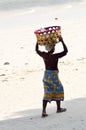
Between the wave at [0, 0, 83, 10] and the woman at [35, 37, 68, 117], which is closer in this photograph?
the woman at [35, 37, 68, 117]

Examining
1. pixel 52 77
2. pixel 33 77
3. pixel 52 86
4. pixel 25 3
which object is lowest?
pixel 33 77

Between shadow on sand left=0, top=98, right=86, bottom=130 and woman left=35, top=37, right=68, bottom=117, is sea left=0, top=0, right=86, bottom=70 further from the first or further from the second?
woman left=35, top=37, right=68, bottom=117

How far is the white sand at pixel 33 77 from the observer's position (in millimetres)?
6362

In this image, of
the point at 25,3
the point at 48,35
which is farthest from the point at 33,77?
the point at 25,3

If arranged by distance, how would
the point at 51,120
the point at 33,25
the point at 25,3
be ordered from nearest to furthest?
the point at 51,120 → the point at 33,25 → the point at 25,3

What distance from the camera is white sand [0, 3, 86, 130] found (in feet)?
20.9

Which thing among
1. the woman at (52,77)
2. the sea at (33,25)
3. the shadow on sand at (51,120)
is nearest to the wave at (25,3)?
the sea at (33,25)

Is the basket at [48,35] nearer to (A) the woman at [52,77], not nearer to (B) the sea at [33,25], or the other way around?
(A) the woman at [52,77]

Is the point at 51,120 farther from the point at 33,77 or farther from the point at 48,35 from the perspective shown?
the point at 33,77

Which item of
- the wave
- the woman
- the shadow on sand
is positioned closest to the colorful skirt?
the woman

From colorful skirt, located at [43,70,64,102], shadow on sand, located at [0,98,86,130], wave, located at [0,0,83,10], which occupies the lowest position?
shadow on sand, located at [0,98,86,130]

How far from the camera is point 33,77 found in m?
9.69

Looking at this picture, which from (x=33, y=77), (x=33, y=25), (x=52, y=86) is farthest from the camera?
(x=33, y=25)

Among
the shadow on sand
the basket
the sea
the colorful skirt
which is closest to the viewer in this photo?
the shadow on sand
